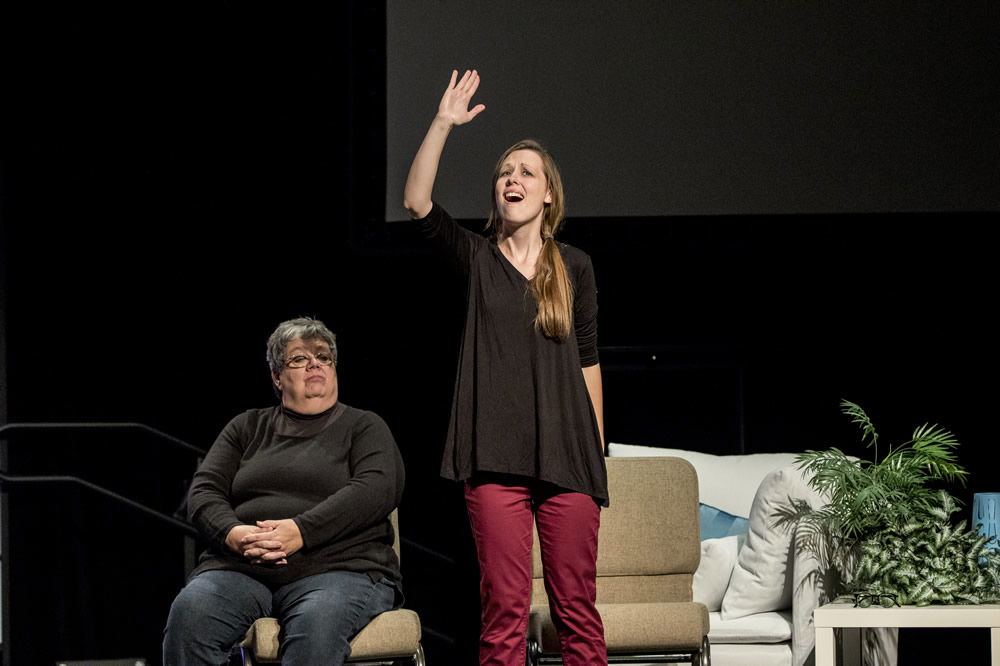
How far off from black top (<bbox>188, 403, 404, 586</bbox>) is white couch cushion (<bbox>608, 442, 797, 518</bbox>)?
3.75ft

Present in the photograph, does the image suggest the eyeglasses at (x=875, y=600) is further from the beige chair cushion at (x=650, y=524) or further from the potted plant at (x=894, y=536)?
the beige chair cushion at (x=650, y=524)

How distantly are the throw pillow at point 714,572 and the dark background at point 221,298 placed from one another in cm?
163

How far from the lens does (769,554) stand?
309 centimetres

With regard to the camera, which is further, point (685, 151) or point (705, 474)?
point (685, 151)

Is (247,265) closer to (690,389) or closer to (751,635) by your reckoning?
(690,389)

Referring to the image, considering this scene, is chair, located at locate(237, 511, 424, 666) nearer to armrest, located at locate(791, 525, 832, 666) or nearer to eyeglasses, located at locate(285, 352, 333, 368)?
eyeglasses, located at locate(285, 352, 333, 368)

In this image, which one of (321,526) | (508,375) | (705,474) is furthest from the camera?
(705,474)

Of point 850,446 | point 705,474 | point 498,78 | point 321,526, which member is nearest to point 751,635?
point 705,474

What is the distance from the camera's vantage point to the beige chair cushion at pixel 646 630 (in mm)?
2762

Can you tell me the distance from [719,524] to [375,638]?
126 cm

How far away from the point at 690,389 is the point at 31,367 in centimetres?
293

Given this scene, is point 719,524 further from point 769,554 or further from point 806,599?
point 806,599

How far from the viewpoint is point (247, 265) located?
5270 mm

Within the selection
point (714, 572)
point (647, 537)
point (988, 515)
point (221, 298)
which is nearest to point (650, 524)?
point (647, 537)
